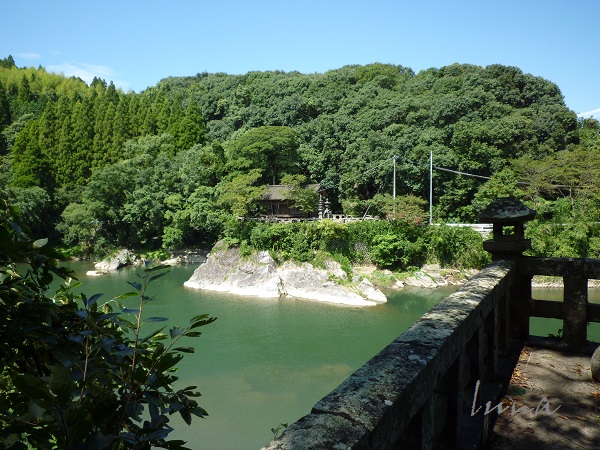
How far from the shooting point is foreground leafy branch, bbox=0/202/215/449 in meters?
0.73

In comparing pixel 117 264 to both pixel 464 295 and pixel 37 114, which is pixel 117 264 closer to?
pixel 37 114

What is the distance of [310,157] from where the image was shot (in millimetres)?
25266

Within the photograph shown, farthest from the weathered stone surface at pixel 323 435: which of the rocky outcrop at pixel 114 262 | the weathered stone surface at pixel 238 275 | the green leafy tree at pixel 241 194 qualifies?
the rocky outcrop at pixel 114 262

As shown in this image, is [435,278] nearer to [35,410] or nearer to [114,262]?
[114,262]

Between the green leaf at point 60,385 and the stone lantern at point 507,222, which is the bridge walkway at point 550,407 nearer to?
the stone lantern at point 507,222

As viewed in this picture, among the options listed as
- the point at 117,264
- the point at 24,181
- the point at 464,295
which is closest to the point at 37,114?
the point at 24,181

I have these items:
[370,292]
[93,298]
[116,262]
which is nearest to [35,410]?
[93,298]

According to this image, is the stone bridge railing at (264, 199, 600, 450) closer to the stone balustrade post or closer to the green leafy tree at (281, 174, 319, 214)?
the stone balustrade post

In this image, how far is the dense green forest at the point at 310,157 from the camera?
19359 millimetres

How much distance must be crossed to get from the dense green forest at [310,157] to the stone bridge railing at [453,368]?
14.6 metres

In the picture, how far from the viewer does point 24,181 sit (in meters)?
25.6

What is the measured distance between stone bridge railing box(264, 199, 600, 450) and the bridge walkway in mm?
82

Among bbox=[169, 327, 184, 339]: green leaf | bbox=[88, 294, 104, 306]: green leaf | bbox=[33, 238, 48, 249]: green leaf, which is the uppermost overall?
bbox=[33, 238, 48, 249]: green leaf

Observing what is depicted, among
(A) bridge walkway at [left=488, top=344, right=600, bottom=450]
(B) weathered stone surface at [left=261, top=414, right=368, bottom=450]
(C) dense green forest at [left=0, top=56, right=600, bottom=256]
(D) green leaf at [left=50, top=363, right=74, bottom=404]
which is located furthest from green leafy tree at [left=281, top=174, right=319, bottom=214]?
(D) green leaf at [left=50, top=363, right=74, bottom=404]
